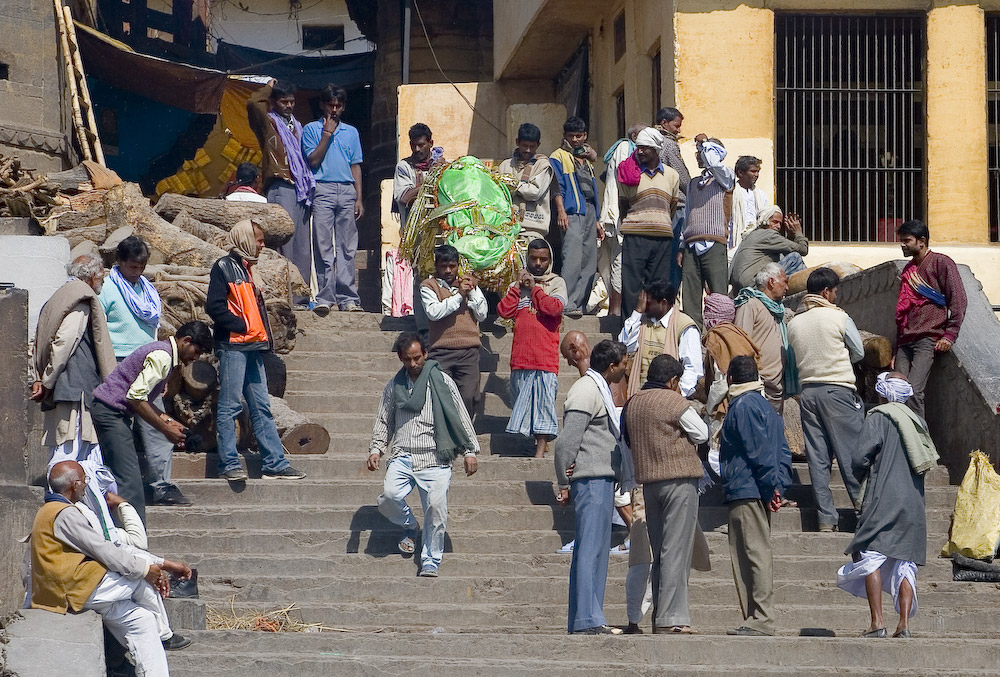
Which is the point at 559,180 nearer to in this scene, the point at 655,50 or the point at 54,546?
the point at 655,50

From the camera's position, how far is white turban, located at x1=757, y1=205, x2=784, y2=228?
1329 centimetres

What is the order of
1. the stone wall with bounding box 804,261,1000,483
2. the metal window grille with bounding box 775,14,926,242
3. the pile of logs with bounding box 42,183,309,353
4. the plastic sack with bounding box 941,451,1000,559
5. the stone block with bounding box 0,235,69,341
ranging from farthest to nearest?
the metal window grille with bounding box 775,14,926,242 < the pile of logs with bounding box 42,183,309,353 < the stone block with bounding box 0,235,69,341 < the stone wall with bounding box 804,261,1000,483 < the plastic sack with bounding box 941,451,1000,559

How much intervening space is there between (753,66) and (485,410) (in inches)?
220

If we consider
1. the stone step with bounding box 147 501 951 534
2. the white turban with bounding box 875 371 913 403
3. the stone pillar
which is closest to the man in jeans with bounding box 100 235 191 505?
the stone step with bounding box 147 501 951 534

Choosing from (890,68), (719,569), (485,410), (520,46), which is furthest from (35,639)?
(520,46)

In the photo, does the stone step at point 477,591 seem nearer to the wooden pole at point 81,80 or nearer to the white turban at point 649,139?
the white turban at point 649,139

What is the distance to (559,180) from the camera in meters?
13.6

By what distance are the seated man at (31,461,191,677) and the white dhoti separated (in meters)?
4.05

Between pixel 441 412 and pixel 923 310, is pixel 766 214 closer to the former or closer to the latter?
pixel 923 310

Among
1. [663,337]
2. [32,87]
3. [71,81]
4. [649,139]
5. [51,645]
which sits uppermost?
[71,81]

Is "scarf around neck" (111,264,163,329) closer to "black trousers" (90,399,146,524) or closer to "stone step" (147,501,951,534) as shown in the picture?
"black trousers" (90,399,146,524)

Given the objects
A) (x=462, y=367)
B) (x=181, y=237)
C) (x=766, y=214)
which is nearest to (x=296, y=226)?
(x=181, y=237)

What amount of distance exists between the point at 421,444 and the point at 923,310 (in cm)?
418

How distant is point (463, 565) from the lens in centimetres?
985
